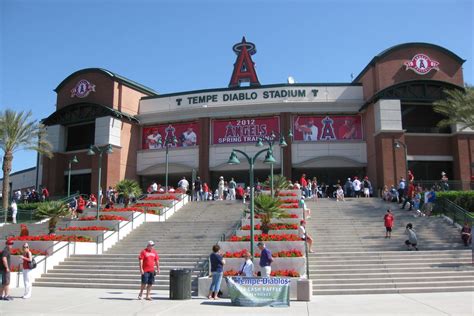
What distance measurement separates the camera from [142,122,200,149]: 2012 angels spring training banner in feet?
131

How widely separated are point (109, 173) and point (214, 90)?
11.1 metres

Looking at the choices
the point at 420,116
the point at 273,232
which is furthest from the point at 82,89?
the point at 273,232

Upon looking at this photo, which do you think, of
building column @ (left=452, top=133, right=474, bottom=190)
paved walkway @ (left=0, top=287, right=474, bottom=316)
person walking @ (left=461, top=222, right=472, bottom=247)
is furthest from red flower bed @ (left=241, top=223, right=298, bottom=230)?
building column @ (left=452, top=133, right=474, bottom=190)

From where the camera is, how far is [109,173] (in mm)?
37594

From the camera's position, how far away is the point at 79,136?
4212 centimetres

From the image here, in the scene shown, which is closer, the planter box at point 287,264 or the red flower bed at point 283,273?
the red flower bed at point 283,273

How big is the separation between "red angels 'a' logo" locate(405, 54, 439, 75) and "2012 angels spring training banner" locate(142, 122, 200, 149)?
17830mm

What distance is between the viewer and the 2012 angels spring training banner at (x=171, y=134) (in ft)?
131

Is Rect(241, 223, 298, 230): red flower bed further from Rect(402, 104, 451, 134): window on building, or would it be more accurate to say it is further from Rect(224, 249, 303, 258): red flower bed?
Rect(402, 104, 451, 134): window on building

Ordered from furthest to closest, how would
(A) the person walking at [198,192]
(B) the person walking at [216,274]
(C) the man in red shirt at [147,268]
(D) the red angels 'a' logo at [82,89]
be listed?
1. (D) the red angels 'a' logo at [82,89]
2. (A) the person walking at [198,192]
3. (B) the person walking at [216,274]
4. (C) the man in red shirt at [147,268]

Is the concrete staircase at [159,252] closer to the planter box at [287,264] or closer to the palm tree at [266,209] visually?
the planter box at [287,264]

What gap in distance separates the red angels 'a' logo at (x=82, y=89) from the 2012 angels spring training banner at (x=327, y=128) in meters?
18.2

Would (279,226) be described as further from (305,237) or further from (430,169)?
(430,169)

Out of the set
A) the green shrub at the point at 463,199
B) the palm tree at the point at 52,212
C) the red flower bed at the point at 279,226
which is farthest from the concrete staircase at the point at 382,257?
the palm tree at the point at 52,212
